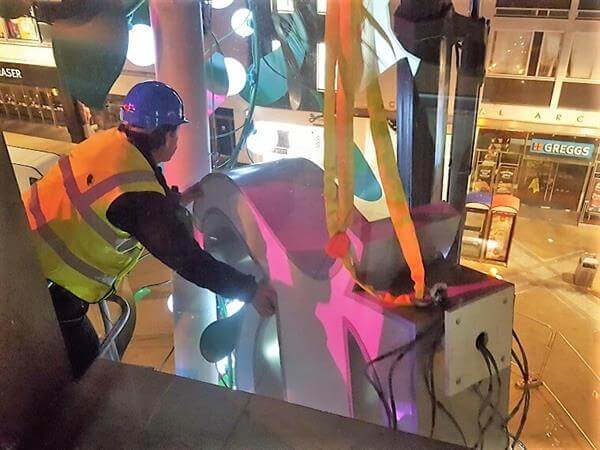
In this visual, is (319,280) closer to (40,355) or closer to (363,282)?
(363,282)

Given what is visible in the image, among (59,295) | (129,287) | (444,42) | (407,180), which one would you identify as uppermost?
(444,42)

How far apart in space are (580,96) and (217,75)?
0.60 meters

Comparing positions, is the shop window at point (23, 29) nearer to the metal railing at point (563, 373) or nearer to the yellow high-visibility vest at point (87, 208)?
the yellow high-visibility vest at point (87, 208)

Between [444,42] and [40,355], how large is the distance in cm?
54

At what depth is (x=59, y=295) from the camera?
0.88m

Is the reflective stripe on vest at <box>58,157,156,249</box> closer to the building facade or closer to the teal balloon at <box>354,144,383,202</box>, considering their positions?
the teal balloon at <box>354,144,383,202</box>

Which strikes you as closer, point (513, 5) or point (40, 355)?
point (40, 355)

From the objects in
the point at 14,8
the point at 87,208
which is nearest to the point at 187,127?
the point at 87,208

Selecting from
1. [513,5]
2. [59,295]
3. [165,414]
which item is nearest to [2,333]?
[165,414]

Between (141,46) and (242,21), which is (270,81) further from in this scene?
(141,46)

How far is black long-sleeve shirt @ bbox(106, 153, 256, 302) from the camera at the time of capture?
0.82m

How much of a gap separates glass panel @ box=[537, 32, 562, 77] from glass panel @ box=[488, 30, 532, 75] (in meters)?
0.02

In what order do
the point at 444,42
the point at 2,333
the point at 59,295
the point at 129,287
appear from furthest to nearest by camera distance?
1. the point at 129,287
2. the point at 59,295
3. the point at 444,42
4. the point at 2,333

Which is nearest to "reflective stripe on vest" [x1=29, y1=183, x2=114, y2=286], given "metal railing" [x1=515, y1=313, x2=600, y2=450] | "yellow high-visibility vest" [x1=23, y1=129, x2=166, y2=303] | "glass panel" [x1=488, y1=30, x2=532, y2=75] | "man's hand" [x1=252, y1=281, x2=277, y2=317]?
"yellow high-visibility vest" [x1=23, y1=129, x2=166, y2=303]
